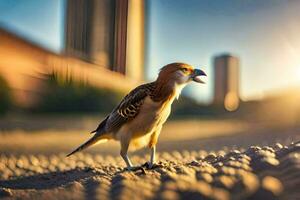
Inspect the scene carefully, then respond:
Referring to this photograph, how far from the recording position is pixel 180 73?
8.32ft

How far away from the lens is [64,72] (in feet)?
38.2

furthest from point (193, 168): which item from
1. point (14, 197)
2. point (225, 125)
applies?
point (225, 125)

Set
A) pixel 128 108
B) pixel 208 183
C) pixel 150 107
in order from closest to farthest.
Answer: pixel 208 183 → pixel 150 107 → pixel 128 108

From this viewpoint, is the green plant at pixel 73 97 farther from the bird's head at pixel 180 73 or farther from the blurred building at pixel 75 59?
the bird's head at pixel 180 73

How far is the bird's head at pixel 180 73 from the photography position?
2.51 m

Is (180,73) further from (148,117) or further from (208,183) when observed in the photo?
(208,183)

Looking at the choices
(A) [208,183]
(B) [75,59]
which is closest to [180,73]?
(A) [208,183]

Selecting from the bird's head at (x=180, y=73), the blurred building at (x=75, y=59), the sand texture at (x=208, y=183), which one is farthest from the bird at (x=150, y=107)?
the blurred building at (x=75, y=59)

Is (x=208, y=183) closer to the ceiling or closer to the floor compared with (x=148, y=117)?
Result: closer to the floor

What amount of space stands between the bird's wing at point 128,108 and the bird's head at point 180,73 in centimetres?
12

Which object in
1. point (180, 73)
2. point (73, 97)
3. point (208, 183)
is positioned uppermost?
point (180, 73)

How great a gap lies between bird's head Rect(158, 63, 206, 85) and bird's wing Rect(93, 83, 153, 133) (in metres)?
0.12

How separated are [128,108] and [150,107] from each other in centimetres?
17

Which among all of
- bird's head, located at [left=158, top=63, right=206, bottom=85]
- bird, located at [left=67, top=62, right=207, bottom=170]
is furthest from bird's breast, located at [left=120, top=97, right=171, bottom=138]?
bird's head, located at [left=158, top=63, right=206, bottom=85]
